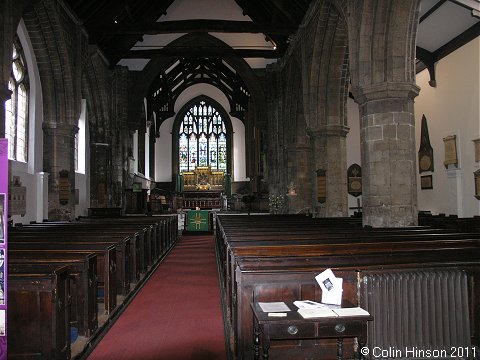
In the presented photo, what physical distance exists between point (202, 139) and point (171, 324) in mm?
25898

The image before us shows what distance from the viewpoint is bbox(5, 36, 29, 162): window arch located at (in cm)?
1090

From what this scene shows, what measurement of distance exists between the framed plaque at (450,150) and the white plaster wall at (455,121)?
0.38 ft

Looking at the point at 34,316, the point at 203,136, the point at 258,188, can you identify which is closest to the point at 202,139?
the point at 203,136

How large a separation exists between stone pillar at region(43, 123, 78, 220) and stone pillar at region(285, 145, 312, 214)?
6898 millimetres

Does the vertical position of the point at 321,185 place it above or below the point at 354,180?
below

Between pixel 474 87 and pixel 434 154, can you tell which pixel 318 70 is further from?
pixel 434 154

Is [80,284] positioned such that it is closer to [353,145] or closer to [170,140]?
[353,145]

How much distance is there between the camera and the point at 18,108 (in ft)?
37.4

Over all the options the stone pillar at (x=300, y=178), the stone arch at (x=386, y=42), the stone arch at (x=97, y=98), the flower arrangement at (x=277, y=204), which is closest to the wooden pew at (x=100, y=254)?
the stone arch at (x=386, y=42)

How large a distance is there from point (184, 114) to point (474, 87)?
21.0 m

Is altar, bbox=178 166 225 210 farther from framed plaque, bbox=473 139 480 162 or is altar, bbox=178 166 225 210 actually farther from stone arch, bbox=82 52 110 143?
framed plaque, bbox=473 139 480 162

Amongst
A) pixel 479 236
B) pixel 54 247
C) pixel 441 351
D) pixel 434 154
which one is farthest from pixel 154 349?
pixel 434 154

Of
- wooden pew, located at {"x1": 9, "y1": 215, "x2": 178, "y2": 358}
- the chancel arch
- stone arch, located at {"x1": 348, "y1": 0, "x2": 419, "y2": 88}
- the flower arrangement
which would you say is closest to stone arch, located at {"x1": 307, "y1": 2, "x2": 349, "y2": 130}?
stone arch, located at {"x1": 348, "y1": 0, "x2": 419, "y2": 88}

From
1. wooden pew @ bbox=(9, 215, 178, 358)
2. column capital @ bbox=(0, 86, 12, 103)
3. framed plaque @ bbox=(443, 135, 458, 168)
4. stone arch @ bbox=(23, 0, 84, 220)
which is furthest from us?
framed plaque @ bbox=(443, 135, 458, 168)
